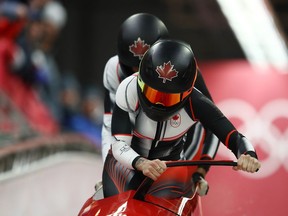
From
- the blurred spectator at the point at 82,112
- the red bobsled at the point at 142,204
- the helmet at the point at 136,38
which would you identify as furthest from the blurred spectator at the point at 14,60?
the red bobsled at the point at 142,204

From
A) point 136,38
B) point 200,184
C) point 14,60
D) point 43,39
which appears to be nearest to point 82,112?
point 43,39

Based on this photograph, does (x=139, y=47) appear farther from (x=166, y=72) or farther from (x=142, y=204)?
(x=142, y=204)

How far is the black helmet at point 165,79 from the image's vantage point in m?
4.60

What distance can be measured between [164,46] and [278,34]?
368 inches

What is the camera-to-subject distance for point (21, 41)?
10.1 m

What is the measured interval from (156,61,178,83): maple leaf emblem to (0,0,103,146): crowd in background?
403 centimetres

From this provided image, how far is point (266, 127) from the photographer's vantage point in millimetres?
10875

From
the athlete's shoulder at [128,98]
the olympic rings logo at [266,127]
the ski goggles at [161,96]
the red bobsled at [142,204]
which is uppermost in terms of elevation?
the ski goggles at [161,96]

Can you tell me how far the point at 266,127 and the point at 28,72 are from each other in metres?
3.35

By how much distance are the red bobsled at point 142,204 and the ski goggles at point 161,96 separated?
357mm

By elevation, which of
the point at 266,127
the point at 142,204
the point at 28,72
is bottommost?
the point at 266,127

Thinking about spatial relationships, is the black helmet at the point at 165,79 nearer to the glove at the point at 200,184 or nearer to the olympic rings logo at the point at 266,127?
the glove at the point at 200,184

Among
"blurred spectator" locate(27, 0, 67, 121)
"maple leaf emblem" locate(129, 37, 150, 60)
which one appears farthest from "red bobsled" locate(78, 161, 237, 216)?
"blurred spectator" locate(27, 0, 67, 121)

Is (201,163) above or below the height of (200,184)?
above
